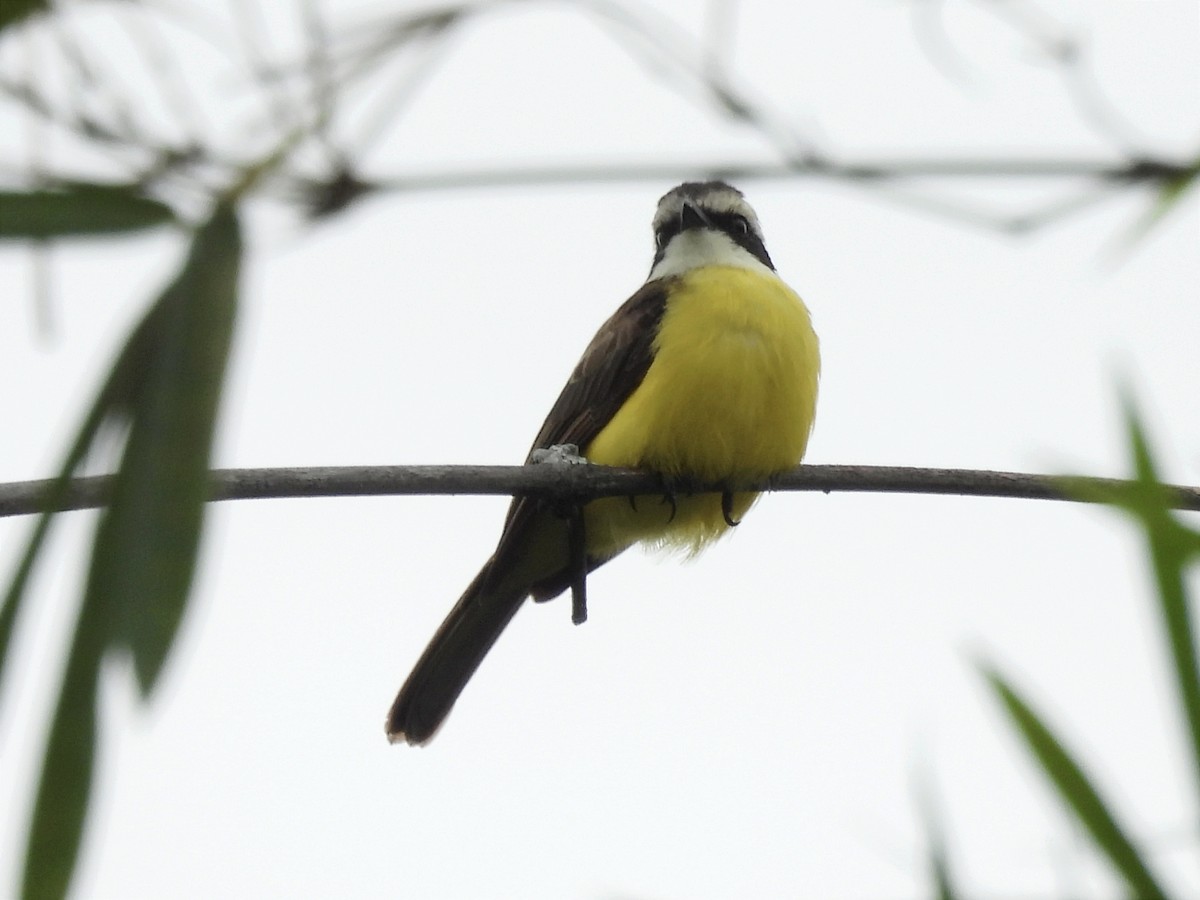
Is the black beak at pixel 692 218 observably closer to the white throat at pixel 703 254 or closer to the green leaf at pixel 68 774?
the white throat at pixel 703 254

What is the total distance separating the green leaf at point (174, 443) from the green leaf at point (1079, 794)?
1.08 m

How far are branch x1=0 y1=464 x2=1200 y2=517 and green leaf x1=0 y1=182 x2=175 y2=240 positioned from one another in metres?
0.68

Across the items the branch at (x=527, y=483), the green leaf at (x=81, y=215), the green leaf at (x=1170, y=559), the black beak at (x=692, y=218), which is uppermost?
the black beak at (x=692, y=218)

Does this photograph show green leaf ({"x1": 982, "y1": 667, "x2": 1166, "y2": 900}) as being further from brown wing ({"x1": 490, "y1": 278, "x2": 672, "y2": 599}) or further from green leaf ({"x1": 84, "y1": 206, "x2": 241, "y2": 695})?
brown wing ({"x1": 490, "y1": 278, "x2": 672, "y2": 599})

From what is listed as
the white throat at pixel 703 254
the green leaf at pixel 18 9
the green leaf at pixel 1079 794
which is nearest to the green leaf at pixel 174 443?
the green leaf at pixel 18 9

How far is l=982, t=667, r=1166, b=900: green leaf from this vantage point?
166cm

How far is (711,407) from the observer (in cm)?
515

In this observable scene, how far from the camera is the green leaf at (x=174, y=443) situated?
2105mm

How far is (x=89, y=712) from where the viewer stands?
2057mm

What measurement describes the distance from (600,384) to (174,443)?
11.5 feet

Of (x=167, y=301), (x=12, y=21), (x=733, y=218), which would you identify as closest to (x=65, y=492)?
(x=167, y=301)

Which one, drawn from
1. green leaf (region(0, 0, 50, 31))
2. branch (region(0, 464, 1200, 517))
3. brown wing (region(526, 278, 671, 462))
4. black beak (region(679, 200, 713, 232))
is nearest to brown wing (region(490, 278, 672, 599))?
brown wing (region(526, 278, 671, 462))

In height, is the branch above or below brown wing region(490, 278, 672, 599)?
below

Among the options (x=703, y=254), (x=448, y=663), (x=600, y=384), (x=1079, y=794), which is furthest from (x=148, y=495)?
(x=703, y=254)
